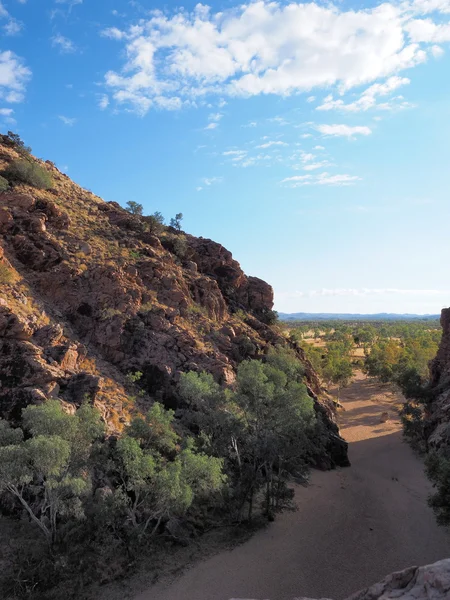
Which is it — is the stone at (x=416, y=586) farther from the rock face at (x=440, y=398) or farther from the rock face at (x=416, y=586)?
the rock face at (x=440, y=398)

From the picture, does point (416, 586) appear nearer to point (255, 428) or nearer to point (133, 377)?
point (255, 428)

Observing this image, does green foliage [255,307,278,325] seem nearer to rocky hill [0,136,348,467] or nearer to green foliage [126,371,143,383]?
rocky hill [0,136,348,467]

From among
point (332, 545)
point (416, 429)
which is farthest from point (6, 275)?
point (416, 429)

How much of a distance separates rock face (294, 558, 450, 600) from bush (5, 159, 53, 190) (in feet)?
137

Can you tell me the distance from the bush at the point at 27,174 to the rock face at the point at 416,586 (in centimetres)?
4164

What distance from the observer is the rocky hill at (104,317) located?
72.2 feet

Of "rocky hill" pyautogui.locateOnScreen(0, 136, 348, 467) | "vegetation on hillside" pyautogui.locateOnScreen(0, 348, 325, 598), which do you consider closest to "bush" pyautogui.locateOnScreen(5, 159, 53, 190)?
"rocky hill" pyautogui.locateOnScreen(0, 136, 348, 467)

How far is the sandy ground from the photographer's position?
15.8m

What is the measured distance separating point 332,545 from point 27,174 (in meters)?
40.7

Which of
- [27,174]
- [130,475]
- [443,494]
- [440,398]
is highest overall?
[27,174]

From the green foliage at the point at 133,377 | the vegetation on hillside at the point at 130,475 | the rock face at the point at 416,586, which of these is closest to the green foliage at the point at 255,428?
the vegetation on hillside at the point at 130,475

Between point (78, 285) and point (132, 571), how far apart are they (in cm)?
2065

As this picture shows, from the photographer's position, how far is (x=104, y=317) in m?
28.5

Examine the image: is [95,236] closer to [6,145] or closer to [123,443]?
[6,145]
